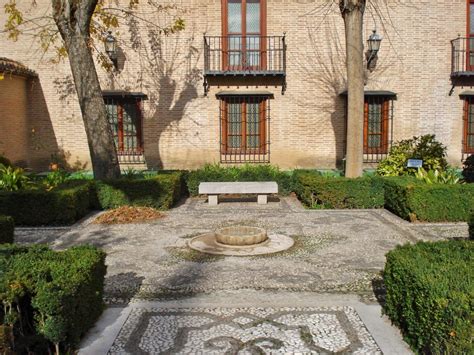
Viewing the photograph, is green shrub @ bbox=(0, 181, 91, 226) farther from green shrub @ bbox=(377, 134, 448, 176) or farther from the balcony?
green shrub @ bbox=(377, 134, 448, 176)

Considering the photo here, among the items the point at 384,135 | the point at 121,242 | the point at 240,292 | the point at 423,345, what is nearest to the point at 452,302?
the point at 423,345

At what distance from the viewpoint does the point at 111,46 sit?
581 inches

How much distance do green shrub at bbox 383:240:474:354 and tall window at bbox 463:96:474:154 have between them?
12310mm

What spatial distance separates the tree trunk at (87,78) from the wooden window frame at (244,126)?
4.93 meters

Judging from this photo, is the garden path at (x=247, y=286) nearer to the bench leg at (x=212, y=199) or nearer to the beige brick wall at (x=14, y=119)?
the bench leg at (x=212, y=199)

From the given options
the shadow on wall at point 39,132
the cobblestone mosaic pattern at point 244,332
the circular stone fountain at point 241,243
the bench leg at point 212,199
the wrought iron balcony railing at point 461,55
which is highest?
the wrought iron balcony railing at point 461,55

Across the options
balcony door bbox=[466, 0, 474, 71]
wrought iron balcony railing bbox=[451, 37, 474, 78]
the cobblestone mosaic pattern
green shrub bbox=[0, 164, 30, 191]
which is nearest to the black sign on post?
wrought iron balcony railing bbox=[451, 37, 474, 78]

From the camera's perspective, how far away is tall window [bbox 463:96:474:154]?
52.4 ft

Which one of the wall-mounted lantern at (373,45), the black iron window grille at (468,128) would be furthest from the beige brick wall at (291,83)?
the wall-mounted lantern at (373,45)

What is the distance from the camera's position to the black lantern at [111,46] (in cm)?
1461

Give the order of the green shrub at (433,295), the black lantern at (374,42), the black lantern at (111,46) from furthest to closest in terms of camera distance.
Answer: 1. the black lantern at (374,42)
2. the black lantern at (111,46)
3. the green shrub at (433,295)

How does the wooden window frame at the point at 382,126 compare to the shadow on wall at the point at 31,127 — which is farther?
the wooden window frame at the point at 382,126

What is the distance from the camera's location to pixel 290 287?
5.83 metres

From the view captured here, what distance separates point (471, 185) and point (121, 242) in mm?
6976
